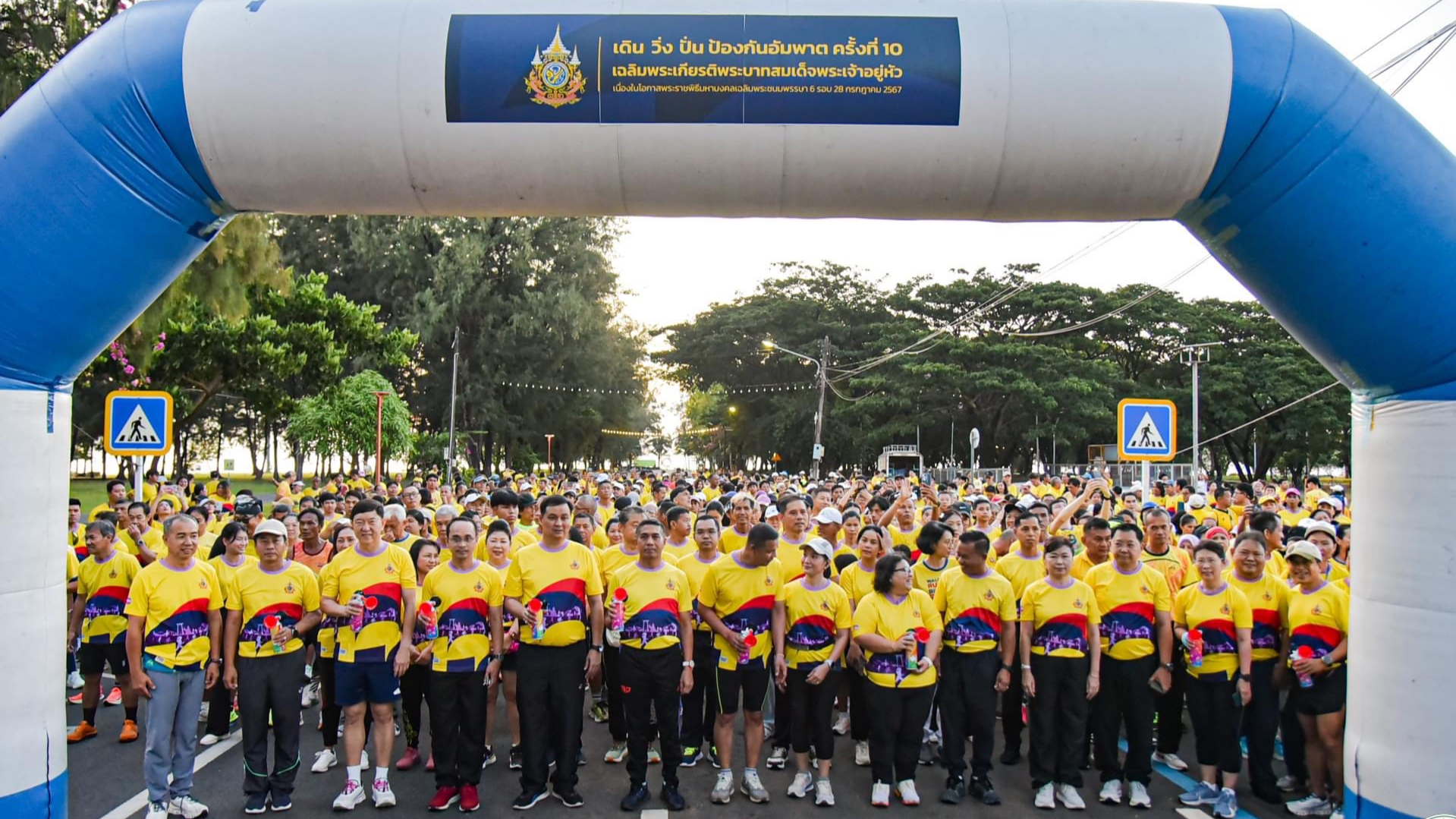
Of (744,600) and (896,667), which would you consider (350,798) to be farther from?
(896,667)

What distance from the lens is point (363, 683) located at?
19.1ft

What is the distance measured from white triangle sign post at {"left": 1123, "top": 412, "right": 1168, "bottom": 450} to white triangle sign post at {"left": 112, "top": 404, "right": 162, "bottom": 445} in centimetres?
961

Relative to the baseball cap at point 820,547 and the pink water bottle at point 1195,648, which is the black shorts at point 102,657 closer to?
the baseball cap at point 820,547

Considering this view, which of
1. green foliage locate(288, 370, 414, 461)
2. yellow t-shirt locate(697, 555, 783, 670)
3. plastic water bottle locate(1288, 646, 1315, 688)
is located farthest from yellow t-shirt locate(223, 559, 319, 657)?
green foliage locate(288, 370, 414, 461)

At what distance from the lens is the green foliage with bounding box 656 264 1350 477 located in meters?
39.8

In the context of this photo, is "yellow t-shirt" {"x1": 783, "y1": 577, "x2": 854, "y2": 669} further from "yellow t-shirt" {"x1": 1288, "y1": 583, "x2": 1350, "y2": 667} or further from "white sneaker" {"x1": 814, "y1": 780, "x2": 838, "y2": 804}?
"yellow t-shirt" {"x1": 1288, "y1": 583, "x2": 1350, "y2": 667}

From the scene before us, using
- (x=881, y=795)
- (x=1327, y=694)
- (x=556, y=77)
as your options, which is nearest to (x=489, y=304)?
(x=881, y=795)

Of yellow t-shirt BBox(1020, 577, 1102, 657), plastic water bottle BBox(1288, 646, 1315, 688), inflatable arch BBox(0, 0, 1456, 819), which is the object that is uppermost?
inflatable arch BBox(0, 0, 1456, 819)

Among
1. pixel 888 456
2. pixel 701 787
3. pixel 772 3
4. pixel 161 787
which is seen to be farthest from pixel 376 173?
pixel 888 456

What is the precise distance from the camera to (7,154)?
4.38 meters

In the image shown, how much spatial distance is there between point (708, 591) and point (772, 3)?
11.3 feet

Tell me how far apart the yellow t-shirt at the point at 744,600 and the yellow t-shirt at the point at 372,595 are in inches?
73.5

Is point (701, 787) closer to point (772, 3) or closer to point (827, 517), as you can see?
point (827, 517)

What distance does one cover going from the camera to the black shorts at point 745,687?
599cm
